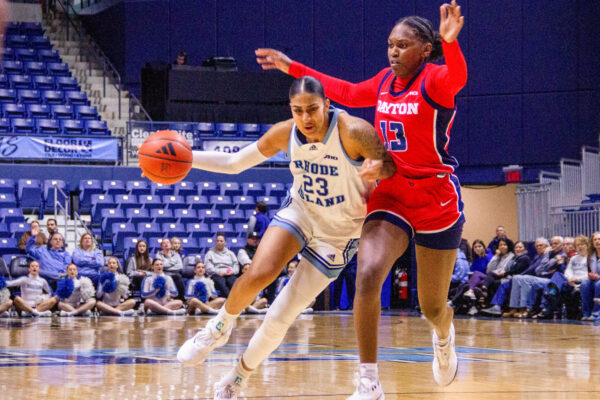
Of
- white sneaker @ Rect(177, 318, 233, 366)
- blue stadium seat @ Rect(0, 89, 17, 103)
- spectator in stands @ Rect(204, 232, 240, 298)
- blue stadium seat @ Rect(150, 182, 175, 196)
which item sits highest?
blue stadium seat @ Rect(0, 89, 17, 103)

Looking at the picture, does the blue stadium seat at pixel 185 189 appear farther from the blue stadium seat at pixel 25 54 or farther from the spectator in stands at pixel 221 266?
the blue stadium seat at pixel 25 54

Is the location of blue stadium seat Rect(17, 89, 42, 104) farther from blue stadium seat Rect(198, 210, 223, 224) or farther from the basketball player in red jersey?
the basketball player in red jersey

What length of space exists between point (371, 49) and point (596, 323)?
1167 centimetres

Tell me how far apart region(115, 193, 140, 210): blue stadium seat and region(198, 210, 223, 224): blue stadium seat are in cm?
118

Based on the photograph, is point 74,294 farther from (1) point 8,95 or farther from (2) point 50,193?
(1) point 8,95

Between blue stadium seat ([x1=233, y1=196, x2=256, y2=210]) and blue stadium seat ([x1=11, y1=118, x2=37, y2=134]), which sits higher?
blue stadium seat ([x1=11, y1=118, x2=37, y2=134])

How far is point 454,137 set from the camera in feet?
68.5

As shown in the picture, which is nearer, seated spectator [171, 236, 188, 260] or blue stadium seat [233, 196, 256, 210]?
seated spectator [171, 236, 188, 260]

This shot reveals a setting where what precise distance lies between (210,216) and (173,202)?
744 mm

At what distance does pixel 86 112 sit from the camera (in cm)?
1820

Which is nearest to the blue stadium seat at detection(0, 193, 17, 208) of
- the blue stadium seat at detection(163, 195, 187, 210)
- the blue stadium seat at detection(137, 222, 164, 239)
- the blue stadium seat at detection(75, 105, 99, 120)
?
the blue stadium seat at detection(137, 222, 164, 239)

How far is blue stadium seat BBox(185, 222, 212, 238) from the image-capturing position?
15.7 meters

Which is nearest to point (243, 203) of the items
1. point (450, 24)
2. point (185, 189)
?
point (185, 189)

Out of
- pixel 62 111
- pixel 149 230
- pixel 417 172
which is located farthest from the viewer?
pixel 62 111
